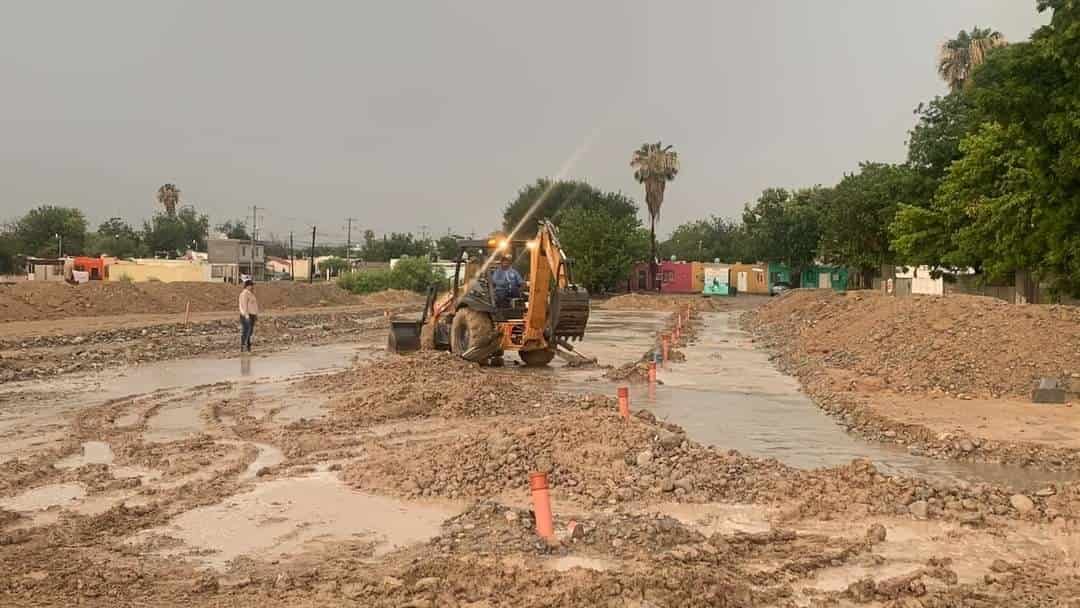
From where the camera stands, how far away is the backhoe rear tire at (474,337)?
17609 mm

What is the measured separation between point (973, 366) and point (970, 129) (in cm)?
2207

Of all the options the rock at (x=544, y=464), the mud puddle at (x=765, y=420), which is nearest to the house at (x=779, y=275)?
the mud puddle at (x=765, y=420)

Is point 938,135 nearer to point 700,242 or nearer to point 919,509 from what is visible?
point 919,509

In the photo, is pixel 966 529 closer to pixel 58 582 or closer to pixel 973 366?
pixel 58 582

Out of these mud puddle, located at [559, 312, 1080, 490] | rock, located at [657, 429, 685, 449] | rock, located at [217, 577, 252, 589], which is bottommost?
mud puddle, located at [559, 312, 1080, 490]

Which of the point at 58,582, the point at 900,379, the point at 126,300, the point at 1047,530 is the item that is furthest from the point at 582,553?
the point at 126,300

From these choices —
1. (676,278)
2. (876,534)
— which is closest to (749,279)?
(676,278)

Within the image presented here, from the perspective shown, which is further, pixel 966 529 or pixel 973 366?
pixel 973 366

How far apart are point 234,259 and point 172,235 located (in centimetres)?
3696

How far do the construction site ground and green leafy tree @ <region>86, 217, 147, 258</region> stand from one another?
86.2 meters

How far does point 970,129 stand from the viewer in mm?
35125

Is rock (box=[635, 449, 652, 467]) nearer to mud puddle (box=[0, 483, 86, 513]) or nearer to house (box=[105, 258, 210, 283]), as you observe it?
mud puddle (box=[0, 483, 86, 513])

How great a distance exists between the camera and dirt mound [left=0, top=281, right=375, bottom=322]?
123 ft

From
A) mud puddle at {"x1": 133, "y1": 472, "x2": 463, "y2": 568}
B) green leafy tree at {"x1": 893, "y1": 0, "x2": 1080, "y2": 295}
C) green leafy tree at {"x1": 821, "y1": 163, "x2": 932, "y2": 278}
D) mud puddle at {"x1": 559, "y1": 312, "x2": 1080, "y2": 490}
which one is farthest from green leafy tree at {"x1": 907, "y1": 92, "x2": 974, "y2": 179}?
mud puddle at {"x1": 133, "y1": 472, "x2": 463, "y2": 568}
